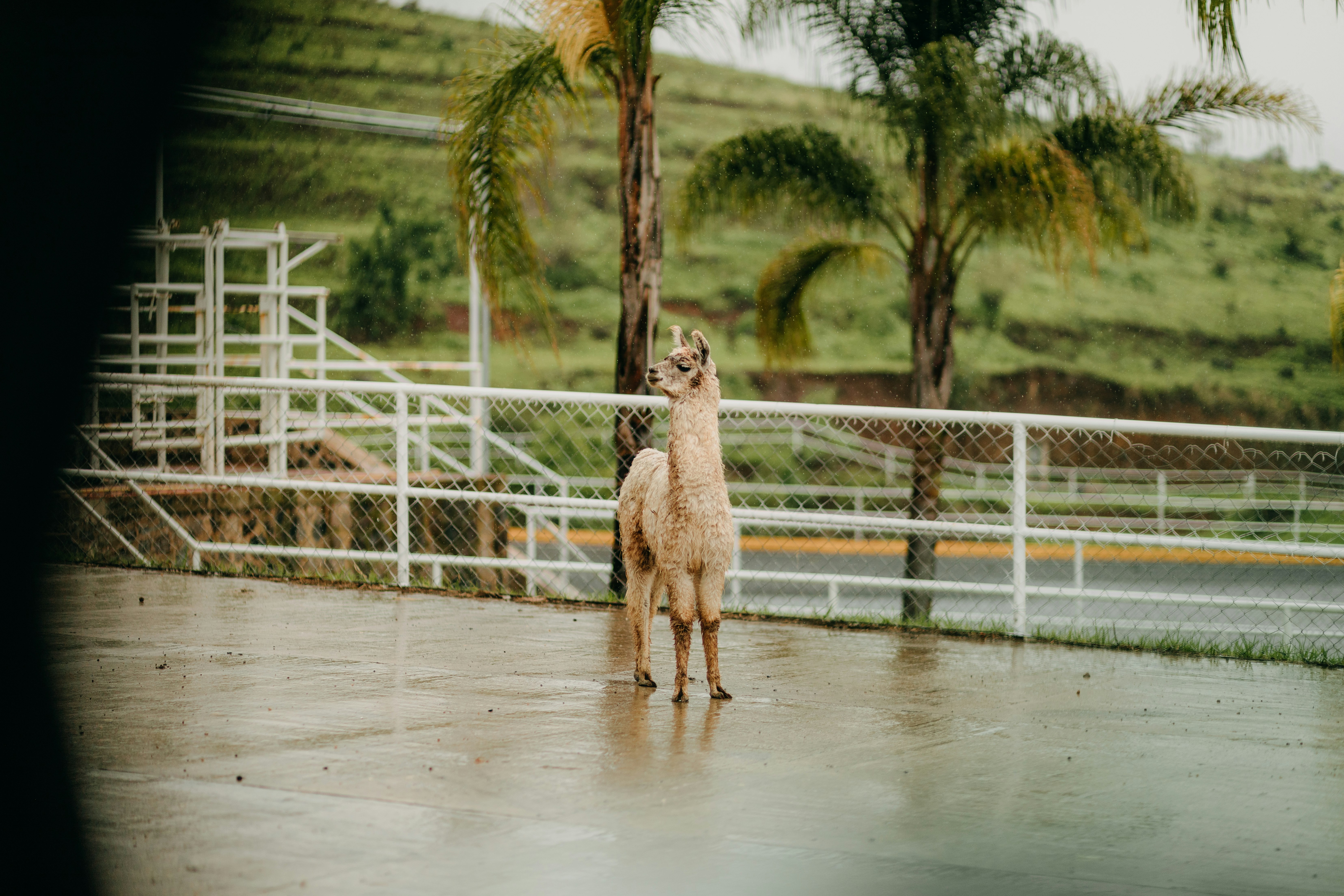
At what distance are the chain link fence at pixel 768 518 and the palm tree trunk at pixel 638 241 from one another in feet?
1.30

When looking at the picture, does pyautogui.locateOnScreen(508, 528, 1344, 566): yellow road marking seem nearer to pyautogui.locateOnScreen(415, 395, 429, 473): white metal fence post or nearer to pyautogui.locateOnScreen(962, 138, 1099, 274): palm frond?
pyautogui.locateOnScreen(415, 395, 429, 473): white metal fence post

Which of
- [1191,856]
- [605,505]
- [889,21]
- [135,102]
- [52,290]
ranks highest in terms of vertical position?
[889,21]

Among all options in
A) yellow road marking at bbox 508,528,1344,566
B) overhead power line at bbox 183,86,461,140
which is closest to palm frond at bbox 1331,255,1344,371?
overhead power line at bbox 183,86,461,140

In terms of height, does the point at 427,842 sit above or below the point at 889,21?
below

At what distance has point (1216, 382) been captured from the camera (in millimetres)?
37844

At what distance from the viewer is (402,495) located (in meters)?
8.57

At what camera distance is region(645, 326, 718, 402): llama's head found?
550 centimetres

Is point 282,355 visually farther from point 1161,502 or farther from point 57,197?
point 1161,502

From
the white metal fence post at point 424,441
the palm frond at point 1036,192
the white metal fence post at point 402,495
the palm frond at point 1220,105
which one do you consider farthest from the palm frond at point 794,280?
the white metal fence post at point 402,495

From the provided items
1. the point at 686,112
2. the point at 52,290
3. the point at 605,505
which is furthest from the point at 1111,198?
the point at 686,112

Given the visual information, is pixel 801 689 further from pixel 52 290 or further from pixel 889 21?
pixel 889 21

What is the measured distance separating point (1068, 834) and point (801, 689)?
6.97 ft

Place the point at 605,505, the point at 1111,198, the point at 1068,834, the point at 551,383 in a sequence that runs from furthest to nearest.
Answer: the point at 551,383
the point at 1111,198
the point at 605,505
the point at 1068,834

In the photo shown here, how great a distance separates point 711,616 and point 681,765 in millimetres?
1053
